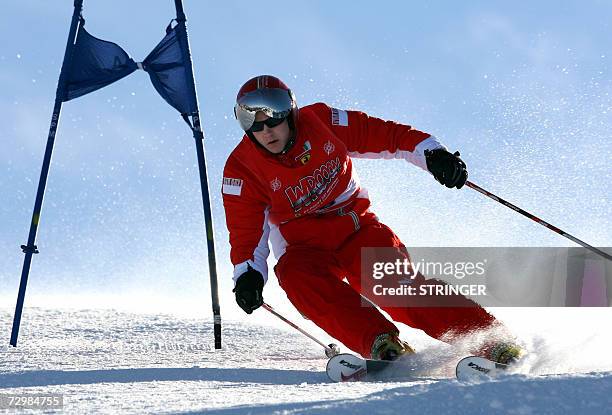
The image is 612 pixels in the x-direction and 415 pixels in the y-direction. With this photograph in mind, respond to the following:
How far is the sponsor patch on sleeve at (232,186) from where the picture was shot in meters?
4.27

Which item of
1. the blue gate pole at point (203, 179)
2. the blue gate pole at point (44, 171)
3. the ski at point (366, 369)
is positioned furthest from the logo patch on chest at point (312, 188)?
the blue gate pole at point (44, 171)

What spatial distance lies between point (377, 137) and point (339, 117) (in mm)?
281

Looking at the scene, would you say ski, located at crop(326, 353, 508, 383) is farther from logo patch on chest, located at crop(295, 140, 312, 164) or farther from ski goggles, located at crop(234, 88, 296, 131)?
ski goggles, located at crop(234, 88, 296, 131)

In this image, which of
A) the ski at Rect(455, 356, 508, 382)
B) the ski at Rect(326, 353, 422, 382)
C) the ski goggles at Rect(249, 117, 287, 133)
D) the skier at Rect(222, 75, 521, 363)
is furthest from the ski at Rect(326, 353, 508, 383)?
the ski goggles at Rect(249, 117, 287, 133)

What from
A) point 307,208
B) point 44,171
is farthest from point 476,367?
point 44,171

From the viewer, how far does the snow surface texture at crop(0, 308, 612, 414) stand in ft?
5.94

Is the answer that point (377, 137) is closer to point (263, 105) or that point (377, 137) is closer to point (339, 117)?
point (339, 117)

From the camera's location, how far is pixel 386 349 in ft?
11.4

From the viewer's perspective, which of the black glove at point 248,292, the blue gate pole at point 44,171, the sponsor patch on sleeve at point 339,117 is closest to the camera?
the black glove at point 248,292

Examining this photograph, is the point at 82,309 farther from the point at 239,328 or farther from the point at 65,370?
the point at 65,370

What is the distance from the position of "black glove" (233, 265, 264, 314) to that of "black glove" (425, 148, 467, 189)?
49.2 inches

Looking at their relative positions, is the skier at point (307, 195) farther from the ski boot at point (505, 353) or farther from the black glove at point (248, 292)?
the ski boot at point (505, 353)

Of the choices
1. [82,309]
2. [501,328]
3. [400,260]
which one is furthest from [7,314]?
[501,328]

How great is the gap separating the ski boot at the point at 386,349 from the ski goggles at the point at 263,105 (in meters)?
1.42
